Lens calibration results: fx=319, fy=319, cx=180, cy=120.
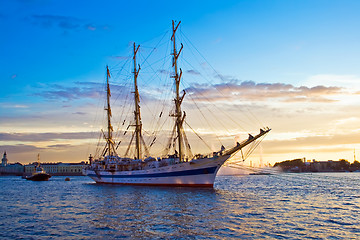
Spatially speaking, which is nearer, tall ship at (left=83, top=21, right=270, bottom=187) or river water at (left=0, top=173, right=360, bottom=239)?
river water at (left=0, top=173, right=360, bottom=239)

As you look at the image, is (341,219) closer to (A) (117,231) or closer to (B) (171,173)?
(A) (117,231)

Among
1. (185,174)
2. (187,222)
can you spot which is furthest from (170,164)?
(187,222)

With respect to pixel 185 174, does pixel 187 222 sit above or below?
below

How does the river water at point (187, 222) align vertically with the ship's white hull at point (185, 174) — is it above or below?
below

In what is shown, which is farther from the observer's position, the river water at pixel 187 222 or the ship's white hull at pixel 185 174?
the ship's white hull at pixel 185 174

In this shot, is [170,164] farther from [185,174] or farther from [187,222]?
[187,222]

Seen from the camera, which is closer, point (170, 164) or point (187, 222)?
point (187, 222)

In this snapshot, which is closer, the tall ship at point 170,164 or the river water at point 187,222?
the river water at point 187,222

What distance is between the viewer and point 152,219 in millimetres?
26406

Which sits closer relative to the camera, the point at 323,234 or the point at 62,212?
the point at 323,234

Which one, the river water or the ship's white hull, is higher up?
the ship's white hull

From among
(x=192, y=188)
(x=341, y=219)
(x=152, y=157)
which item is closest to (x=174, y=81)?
(x=152, y=157)

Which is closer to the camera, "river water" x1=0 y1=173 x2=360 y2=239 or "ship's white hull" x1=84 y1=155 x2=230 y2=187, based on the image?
"river water" x1=0 y1=173 x2=360 y2=239

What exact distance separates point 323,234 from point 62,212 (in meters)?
24.3
